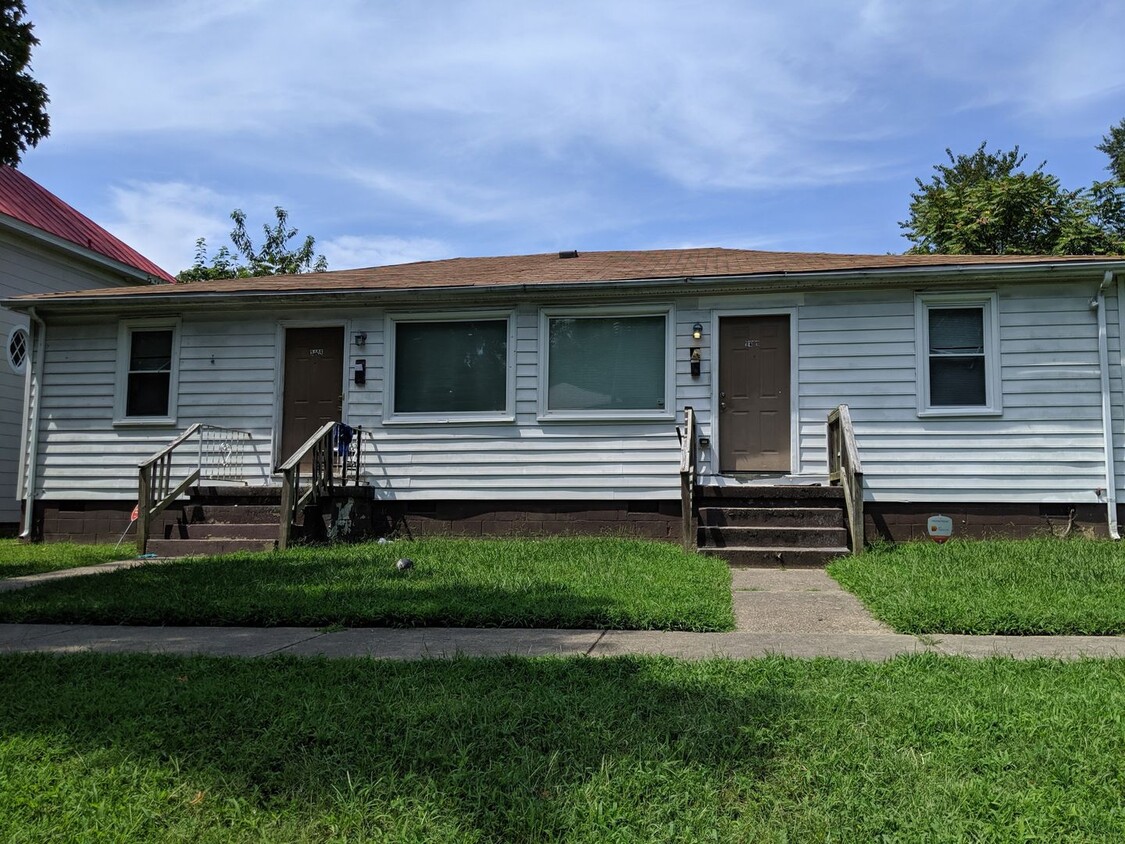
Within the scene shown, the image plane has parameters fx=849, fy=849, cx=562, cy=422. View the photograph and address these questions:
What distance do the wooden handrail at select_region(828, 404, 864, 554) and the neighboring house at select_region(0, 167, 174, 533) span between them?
401 inches

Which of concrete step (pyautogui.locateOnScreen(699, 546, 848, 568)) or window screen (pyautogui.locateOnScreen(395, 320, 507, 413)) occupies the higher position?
window screen (pyautogui.locateOnScreen(395, 320, 507, 413))

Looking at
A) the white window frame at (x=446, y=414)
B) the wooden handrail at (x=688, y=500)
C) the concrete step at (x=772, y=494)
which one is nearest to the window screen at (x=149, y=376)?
the white window frame at (x=446, y=414)

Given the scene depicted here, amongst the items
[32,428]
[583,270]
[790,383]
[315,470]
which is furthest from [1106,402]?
[32,428]

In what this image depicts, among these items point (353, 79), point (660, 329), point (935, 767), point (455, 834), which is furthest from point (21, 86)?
point (935, 767)

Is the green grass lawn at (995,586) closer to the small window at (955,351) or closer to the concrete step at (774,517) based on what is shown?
the concrete step at (774,517)

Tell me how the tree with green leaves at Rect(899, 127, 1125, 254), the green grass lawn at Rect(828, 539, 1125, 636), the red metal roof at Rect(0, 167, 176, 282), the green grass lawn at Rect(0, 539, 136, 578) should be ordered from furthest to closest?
1. the tree with green leaves at Rect(899, 127, 1125, 254)
2. the red metal roof at Rect(0, 167, 176, 282)
3. the green grass lawn at Rect(0, 539, 136, 578)
4. the green grass lawn at Rect(828, 539, 1125, 636)

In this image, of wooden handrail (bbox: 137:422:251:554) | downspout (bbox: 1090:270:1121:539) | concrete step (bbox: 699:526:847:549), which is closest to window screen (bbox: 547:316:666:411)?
concrete step (bbox: 699:526:847:549)

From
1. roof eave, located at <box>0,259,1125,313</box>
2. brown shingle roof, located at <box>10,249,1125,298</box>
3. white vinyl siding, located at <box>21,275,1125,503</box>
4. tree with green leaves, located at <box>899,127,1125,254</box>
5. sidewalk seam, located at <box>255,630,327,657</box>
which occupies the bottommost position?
sidewalk seam, located at <box>255,630,327,657</box>

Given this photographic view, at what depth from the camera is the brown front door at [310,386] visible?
10711mm

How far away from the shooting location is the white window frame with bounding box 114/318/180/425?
→ 1087 centimetres

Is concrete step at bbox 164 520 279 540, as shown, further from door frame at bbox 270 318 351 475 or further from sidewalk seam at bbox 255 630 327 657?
sidewalk seam at bbox 255 630 327 657

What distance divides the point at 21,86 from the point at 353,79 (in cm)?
417

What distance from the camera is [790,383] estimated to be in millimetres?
9727

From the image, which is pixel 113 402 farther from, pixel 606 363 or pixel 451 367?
pixel 606 363
